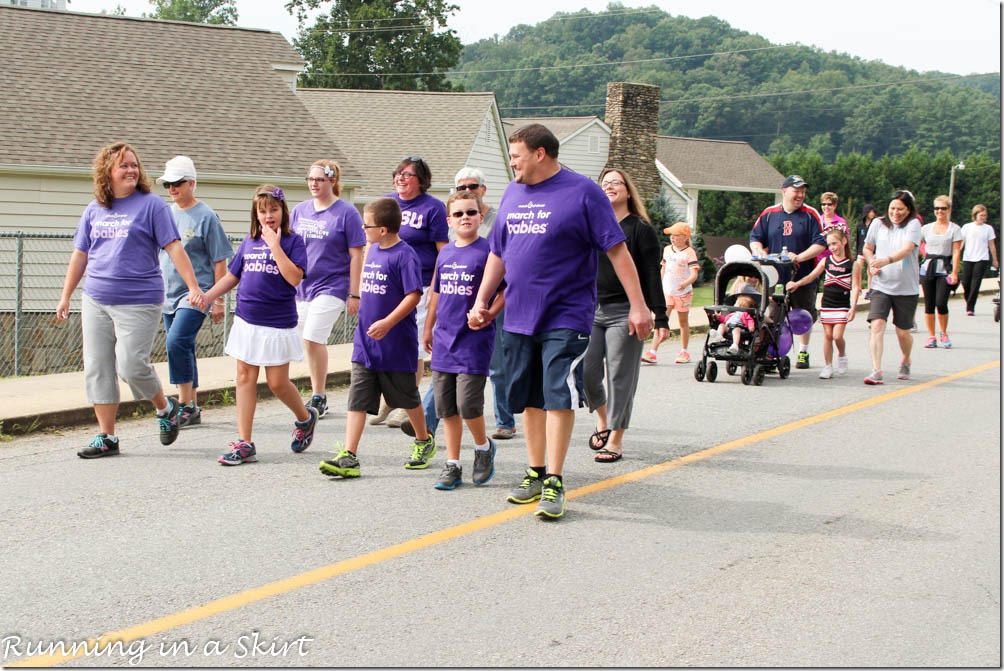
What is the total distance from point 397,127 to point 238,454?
29.1 m

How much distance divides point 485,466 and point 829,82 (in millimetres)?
83045

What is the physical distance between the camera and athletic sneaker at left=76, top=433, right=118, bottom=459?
8000 mm

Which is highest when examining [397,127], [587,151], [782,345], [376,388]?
[587,151]

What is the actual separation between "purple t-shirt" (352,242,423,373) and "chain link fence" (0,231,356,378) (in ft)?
13.8

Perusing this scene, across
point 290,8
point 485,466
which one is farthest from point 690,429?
point 290,8

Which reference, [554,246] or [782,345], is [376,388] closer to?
[554,246]

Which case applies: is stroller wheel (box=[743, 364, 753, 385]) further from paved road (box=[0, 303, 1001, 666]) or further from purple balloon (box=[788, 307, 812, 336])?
paved road (box=[0, 303, 1001, 666])

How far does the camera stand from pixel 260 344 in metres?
7.76

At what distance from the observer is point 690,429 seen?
952 centimetres

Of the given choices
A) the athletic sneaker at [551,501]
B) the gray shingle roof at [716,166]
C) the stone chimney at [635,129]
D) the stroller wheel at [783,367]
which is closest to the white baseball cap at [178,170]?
the athletic sneaker at [551,501]

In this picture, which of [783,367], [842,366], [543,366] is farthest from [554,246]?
[842,366]

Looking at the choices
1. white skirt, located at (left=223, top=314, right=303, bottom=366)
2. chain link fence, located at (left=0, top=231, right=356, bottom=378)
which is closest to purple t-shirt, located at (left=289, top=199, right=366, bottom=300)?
white skirt, located at (left=223, top=314, right=303, bottom=366)

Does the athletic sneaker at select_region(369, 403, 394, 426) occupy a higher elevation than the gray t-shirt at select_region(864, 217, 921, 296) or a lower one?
lower

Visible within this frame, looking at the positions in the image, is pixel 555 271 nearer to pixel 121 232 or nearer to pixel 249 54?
pixel 121 232
